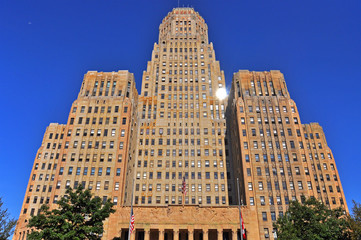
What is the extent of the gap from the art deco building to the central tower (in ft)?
1.01

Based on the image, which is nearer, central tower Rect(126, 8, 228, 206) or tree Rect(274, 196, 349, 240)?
tree Rect(274, 196, 349, 240)

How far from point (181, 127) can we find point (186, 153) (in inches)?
366

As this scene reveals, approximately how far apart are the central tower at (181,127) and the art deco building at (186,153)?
309mm

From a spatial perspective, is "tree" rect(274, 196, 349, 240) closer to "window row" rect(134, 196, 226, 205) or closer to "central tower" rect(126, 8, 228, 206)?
"window row" rect(134, 196, 226, 205)

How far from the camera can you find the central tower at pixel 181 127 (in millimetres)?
78250

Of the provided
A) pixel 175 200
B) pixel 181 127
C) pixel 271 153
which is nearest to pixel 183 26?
pixel 181 127

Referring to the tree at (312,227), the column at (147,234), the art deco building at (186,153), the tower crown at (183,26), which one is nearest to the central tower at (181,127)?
the art deco building at (186,153)

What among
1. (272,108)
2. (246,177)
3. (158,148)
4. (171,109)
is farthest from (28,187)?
(272,108)

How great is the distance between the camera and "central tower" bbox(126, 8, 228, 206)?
257ft

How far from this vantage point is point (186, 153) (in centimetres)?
8375

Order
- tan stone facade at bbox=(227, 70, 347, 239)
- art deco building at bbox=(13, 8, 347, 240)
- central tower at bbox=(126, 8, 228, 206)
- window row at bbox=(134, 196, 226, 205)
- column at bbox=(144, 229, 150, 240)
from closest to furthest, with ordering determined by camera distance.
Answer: column at bbox=(144, 229, 150, 240) < art deco building at bbox=(13, 8, 347, 240) < tan stone facade at bbox=(227, 70, 347, 239) < window row at bbox=(134, 196, 226, 205) < central tower at bbox=(126, 8, 228, 206)

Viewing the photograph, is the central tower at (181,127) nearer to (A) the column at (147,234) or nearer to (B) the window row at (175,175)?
(B) the window row at (175,175)

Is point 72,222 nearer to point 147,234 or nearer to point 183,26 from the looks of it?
point 147,234

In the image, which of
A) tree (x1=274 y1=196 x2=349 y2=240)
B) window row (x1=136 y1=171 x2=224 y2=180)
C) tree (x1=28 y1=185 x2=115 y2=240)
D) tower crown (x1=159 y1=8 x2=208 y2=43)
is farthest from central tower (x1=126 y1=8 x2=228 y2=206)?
tree (x1=28 y1=185 x2=115 y2=240)
